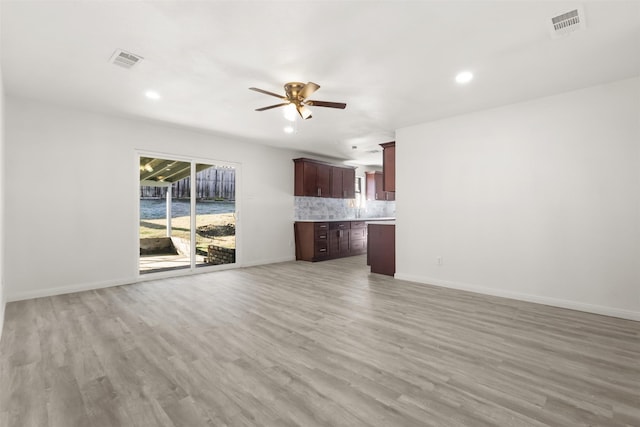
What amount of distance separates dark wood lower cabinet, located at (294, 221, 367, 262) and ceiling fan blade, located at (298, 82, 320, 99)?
3747mm

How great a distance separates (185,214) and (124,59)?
2997 mm

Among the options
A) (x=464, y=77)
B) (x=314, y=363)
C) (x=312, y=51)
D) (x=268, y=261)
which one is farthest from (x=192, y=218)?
(x=464, y=77)

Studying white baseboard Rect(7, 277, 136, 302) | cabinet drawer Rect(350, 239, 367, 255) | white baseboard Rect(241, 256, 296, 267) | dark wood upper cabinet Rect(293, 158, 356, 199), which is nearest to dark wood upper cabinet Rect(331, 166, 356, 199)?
dark wood upper cabinet Rect(293, 158, 356, 199)

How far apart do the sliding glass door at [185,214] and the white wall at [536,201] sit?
135 inches

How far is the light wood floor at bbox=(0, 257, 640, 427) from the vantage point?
5.36 ft

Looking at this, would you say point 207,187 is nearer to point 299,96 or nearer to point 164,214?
point 164,214

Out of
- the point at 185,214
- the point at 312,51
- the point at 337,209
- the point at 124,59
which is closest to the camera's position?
the point at 312,51

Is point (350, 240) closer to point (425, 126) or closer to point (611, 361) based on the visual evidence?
point (425, 126)

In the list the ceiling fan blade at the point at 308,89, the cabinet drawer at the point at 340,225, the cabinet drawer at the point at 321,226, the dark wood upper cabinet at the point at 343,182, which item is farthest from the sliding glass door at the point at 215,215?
the ceiling fan blade at the point at 308,89

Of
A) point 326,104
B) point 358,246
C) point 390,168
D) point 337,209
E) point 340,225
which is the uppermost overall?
point 326,104

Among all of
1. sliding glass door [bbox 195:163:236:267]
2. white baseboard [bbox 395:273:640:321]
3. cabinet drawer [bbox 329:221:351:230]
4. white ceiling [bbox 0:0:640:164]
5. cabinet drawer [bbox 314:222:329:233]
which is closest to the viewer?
white ceiling [bbox 0:0:640:164]

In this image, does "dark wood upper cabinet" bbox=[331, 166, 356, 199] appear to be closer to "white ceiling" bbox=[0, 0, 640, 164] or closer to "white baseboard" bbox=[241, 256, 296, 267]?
"white baseboard" bbox=[241, 256, 296, 267]

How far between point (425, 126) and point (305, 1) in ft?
10.5

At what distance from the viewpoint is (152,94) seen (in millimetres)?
3541
